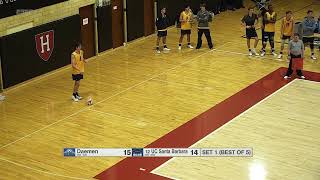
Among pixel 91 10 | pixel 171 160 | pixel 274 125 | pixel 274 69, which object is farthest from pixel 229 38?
Answer: pixel 171 160

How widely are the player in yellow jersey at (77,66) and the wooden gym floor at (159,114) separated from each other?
0.36 m

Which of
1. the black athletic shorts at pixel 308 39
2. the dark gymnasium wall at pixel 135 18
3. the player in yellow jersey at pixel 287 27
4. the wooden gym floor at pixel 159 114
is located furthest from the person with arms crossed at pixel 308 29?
the dark gymnasium wall at pixel 135 18

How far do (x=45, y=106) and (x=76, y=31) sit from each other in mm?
4430

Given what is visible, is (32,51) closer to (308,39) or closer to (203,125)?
(203,125)

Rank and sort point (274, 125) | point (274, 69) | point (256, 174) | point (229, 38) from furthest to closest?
point (229, 38)
point (274, 69)
point (274, 125)
point (256, 174)

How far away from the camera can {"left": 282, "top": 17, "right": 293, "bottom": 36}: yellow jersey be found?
832 inches

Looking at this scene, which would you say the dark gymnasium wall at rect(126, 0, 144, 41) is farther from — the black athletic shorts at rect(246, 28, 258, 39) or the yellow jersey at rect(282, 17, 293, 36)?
the yellow jersey at rect(282, 17, 293, 36)

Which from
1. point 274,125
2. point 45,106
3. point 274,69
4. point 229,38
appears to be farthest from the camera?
point 229,38

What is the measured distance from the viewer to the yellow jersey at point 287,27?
21.1 m

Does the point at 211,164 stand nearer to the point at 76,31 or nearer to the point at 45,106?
the point at 45,106

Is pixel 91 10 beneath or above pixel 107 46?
above

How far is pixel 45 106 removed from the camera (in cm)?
1817

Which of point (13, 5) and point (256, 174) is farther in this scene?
point (13, 5)

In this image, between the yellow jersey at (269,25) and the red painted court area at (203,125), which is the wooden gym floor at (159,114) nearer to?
the red painted court area at (203,125)
